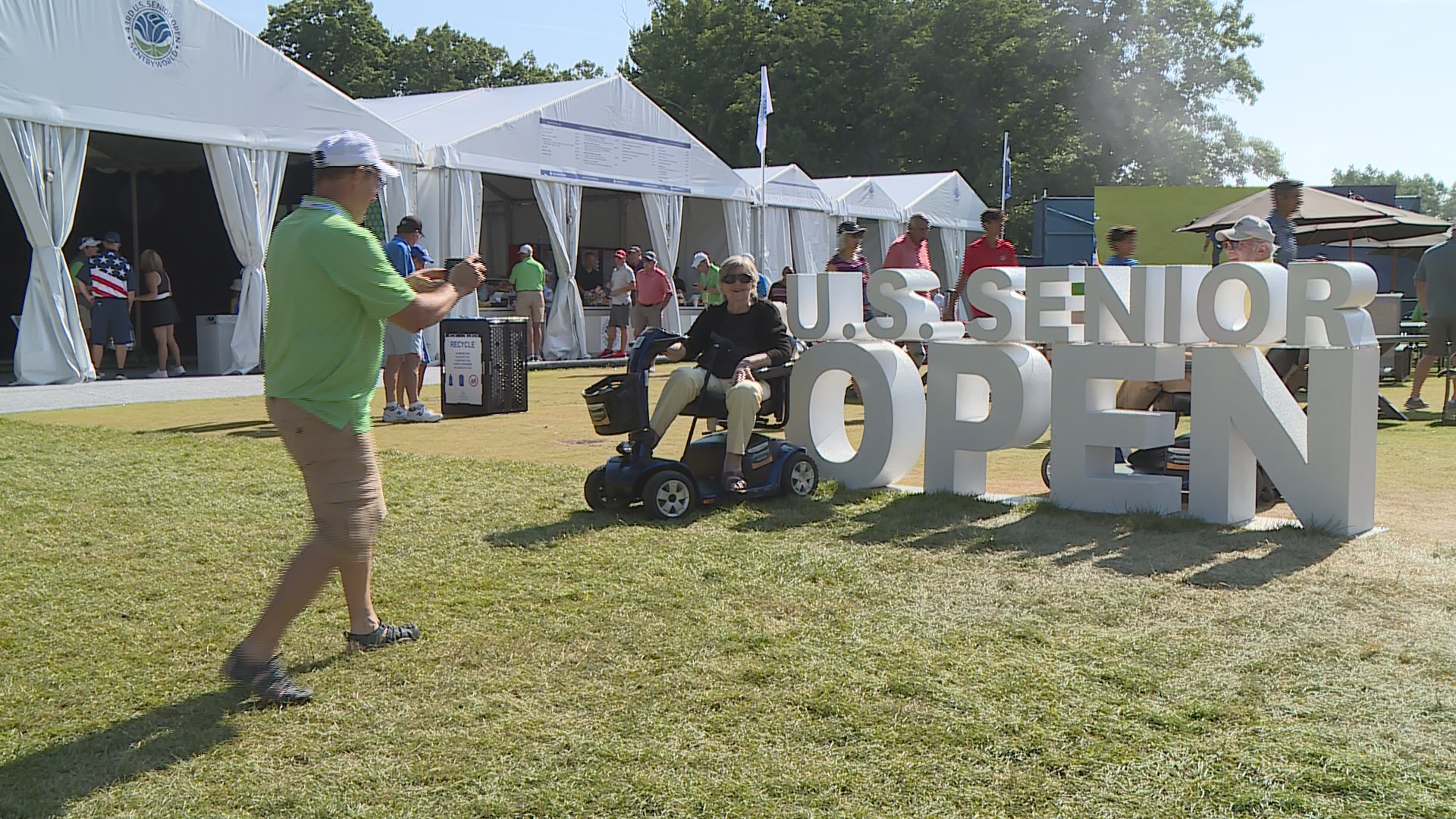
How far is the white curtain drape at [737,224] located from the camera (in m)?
22.8

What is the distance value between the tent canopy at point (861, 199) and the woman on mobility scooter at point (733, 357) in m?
19.5

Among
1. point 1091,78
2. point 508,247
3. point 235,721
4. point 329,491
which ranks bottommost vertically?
point 235,721

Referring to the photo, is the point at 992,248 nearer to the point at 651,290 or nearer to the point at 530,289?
the point at 651,290

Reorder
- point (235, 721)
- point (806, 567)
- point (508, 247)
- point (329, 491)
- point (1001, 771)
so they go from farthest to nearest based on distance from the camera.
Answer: point (508, 247), point (806, 567), point (329, 491), point (235, 721), point (1001, 771)

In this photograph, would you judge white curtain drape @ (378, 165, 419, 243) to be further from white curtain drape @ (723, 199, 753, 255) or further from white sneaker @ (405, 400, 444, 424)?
white curtain drape @ (723, 199, 753, 255)

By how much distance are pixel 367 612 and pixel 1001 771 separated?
2.08 m

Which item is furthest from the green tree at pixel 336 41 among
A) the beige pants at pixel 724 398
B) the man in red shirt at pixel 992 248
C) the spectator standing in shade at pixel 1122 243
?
the beige pants at pixel 724 398

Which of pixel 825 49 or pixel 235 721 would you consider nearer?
pixel 235 721

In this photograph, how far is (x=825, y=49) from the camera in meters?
48.8

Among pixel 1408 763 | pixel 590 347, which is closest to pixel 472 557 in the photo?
pixel 1408 763

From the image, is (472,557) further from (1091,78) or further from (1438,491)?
(1091,78)

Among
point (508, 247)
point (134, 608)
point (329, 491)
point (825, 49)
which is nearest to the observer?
point (329, 491)

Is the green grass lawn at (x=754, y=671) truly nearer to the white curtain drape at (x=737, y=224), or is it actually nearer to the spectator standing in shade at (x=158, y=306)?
the spectator standing in shade at (x=158, y=306)

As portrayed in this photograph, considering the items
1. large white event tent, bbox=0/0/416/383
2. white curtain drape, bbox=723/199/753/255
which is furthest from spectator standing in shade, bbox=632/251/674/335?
white curtain drape, bbox=723/199/753/255
